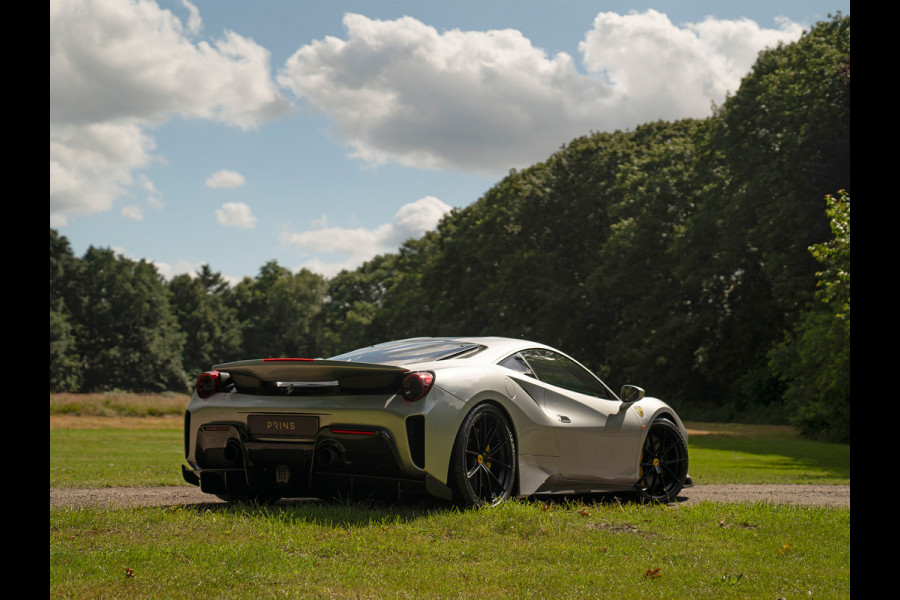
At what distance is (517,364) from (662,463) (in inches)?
86.6

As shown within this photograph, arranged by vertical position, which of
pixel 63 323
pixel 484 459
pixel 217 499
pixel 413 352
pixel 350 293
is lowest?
pixel 217 499

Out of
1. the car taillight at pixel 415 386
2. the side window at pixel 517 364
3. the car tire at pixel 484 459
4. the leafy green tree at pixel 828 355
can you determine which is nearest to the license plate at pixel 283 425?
the car taillight at pixel 415 386

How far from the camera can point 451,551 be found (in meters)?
5.28

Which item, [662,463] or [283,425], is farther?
[662,463]

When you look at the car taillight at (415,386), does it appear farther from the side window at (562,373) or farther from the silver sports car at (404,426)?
the side window at (562,373)

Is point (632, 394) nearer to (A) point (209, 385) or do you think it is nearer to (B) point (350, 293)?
(A) point (209, 385)

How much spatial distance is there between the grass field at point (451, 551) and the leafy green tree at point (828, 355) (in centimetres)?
1729

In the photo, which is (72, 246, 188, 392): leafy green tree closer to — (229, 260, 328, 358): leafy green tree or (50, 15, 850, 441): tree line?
(50, 15, 850, 441): tree line

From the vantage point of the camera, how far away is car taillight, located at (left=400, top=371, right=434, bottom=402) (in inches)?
250

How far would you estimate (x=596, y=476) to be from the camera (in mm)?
7867

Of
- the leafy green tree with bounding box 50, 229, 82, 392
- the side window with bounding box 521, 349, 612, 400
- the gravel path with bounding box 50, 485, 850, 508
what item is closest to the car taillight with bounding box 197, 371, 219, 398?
the gravel path with bounding box 50, 485, 850, 508

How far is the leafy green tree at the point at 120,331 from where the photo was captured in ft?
269

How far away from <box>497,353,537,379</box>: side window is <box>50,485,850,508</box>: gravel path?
2.16 m

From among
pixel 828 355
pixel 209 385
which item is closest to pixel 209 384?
pixel 209 385
